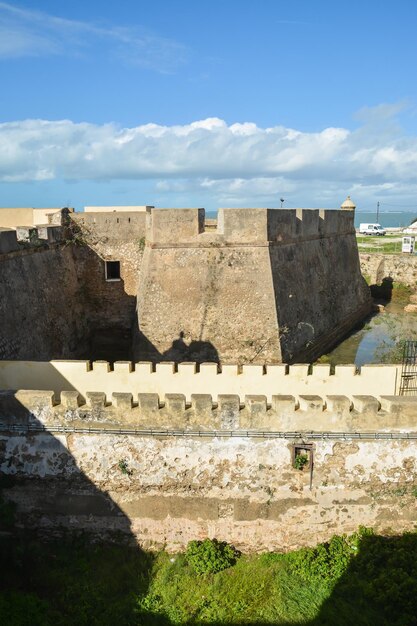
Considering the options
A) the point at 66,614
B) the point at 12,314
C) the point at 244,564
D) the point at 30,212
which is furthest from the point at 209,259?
the point at 66,614

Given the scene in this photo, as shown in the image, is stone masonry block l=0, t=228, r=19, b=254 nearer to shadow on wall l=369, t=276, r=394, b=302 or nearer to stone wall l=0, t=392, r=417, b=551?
stone wall l=0, t=392, r=417, b=551

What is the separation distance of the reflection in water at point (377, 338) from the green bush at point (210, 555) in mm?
8907

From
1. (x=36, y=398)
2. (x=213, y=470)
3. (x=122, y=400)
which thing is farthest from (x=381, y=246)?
(x=36, y=398)

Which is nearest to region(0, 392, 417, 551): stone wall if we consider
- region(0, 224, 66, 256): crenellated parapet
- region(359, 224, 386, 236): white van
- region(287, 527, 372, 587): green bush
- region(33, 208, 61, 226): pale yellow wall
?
region(287, 527, 372, 587): green bush

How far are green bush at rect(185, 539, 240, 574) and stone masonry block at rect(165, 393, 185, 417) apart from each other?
1929mm

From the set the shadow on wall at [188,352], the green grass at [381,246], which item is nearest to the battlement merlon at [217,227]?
the shadow on wall at [188,352]

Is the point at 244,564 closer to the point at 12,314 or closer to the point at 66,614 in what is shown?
the point at 66,614

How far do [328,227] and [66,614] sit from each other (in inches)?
621

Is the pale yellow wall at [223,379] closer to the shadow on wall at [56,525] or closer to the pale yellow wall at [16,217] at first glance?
the shadow on wall at [56,525]

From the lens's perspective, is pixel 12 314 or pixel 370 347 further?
pixel 370 347

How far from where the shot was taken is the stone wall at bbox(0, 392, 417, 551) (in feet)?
22.1

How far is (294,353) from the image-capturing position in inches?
553

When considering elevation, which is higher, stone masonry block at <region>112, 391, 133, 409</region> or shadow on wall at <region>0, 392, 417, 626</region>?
stone masonry block at <region>112, 391, 133, 409</region>

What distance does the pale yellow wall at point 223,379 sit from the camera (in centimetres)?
789
